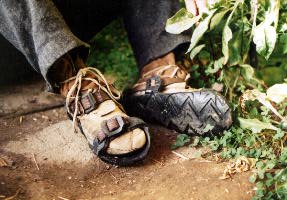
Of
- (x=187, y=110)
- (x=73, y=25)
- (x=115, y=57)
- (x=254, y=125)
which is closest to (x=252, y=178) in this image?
(x=254, y=125)

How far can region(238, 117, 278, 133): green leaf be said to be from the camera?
5.14 feet

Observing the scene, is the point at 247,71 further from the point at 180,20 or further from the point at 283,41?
the point at 180,20

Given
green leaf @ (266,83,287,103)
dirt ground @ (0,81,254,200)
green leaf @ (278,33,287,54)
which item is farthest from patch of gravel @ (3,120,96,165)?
green leaf @ (278,33,287,54)

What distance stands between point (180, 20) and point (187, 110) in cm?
33

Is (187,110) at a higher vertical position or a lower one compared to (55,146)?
higher

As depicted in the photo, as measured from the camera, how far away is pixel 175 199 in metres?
1.38

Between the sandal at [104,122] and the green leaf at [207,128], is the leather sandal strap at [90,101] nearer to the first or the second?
the sandal at [104,122]

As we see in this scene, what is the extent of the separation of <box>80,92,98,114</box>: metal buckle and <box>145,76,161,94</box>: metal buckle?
0.23 metres

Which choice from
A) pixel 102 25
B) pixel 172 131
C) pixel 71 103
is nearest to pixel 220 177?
pixel 172 131

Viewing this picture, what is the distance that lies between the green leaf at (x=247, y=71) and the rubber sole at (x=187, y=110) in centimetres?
29

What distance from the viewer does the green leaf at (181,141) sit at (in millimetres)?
1657

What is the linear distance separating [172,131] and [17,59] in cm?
91

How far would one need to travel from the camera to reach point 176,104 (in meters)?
1.67

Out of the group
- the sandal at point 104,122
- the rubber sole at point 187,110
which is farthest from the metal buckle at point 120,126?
the rubber sole at point 187,110
